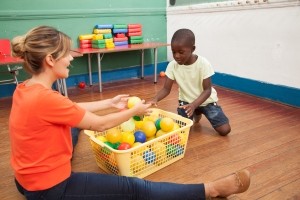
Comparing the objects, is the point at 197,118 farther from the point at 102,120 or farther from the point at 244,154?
the point at 102,120

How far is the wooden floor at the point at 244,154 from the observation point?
154cm

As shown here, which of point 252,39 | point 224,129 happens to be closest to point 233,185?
point 224,129

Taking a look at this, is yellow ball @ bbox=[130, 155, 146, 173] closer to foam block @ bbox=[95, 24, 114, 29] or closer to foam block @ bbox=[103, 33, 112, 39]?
foam block @ bbox=[103, 33, 112, 39]

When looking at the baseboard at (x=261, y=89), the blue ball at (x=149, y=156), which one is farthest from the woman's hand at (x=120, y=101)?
the baseboard at (x=261, y=89)

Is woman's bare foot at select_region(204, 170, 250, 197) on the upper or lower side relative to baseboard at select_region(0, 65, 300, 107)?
upper

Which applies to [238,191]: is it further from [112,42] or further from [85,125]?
[112,42]

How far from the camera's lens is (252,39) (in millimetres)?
3209

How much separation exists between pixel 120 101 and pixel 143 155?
356 mm

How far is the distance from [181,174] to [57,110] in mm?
900

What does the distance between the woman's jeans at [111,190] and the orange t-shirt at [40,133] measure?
0.04 metres

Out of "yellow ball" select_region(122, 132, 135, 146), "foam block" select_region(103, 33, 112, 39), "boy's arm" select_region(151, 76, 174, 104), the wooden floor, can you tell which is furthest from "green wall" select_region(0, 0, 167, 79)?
"yellow ball" select_region(122, 132, 135, 146)

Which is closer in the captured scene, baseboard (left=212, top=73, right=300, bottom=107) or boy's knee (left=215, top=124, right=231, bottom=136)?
boy's knee (left=215, top=124, right=231, bottom=136)

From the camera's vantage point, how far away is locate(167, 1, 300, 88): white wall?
9.23 ft

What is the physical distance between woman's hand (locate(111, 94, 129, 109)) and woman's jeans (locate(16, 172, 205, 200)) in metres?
0.53
